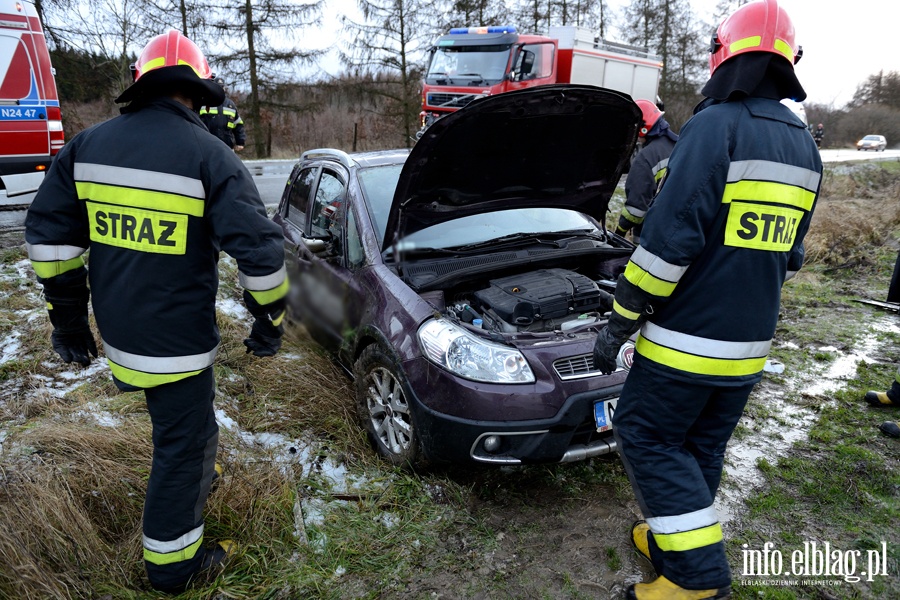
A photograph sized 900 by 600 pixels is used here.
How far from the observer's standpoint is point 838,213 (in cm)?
922

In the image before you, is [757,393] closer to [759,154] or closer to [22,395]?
[759,154]

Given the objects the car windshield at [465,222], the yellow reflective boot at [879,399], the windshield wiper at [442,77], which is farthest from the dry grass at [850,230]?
the windshield wiper at [442,77]

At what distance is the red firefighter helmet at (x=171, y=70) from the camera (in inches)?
79.9

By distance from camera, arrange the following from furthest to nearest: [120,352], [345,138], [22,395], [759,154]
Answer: [345,138] < [22,395] < [120,352] < [759,154]

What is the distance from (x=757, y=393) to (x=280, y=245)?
11.2ft

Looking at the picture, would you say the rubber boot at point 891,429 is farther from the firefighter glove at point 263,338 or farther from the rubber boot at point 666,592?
the firefighter glove at point 263,338

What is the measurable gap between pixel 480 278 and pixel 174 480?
177 cm

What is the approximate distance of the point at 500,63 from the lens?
1221 centimetres

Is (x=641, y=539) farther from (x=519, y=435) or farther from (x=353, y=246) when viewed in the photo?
(x=353, y=246)

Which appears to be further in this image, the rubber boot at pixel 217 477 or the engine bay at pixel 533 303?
the engine bay at pixel 533 303

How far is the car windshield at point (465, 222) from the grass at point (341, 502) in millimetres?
987

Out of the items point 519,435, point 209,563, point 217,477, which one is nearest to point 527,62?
point 519,435

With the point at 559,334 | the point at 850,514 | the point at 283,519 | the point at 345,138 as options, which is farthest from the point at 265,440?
the point at 345,138

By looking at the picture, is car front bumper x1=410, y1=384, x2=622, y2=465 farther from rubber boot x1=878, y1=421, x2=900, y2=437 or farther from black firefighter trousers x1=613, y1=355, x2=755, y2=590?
rubber boot x1=878, y1=421, x2=900, y2=437
